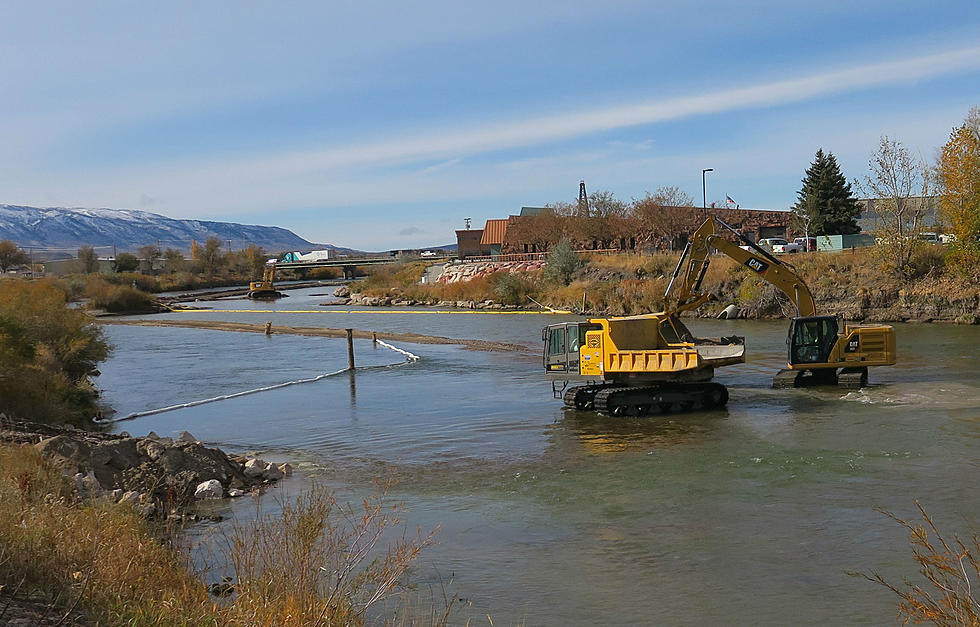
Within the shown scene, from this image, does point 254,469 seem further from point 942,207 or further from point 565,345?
point 942,207

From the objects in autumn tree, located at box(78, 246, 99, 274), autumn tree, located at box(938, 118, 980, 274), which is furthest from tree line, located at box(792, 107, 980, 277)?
autumn tree, located at box(78, 246, 99, 274)

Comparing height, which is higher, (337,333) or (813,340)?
(813,340)

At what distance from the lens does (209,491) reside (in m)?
15.4

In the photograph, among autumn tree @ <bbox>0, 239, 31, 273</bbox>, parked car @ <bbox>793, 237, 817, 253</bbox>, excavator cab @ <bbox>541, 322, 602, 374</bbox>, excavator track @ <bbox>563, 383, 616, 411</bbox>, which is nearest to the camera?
excavator track @ <bbox>563, 383, 616, 411</bbox>

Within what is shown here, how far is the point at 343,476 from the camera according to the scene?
1744 cm

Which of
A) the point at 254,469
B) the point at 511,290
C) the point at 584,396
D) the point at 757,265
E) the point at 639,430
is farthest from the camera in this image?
the point at 511,290

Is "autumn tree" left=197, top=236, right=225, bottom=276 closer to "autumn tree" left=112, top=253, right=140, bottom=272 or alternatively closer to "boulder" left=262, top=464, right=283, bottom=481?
"autumn tree" left=112, top=253, right=140, bottom=272

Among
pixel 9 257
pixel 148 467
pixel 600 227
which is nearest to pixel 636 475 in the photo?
pixel 148 467

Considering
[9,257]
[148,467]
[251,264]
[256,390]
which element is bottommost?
[256,390]

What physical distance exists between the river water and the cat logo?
367 cm

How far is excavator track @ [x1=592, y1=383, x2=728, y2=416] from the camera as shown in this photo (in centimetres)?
2253

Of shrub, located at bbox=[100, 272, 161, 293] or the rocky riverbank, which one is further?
shrub, located at bbox=[100, 272, 161, 293]

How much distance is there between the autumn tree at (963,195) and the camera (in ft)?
155

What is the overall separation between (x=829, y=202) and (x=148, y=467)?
203ft
